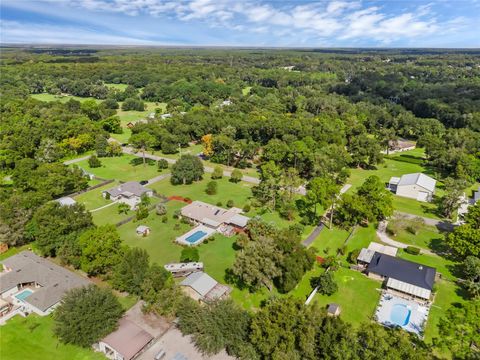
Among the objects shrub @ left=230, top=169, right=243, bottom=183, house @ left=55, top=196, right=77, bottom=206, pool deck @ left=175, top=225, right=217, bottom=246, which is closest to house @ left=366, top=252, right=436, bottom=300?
pool deck @ left=175, top=225, right=217, bottom=246

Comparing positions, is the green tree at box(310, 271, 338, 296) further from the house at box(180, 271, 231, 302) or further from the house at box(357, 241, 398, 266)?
the house at box(180, 271, 231, 302)

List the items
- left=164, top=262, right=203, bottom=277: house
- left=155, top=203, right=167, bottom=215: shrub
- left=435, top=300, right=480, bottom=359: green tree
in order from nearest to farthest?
left=435, top=300, right=480, bottom=359: green tree
left=164, top=262, right=203, bottom=277: house
left=155, top=203, right=167, bottom=215: shrub

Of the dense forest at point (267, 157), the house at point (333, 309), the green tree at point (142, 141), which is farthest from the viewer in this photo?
the green tree at point (142, 141)

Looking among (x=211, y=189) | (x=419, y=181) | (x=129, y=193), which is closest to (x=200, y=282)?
(x=211, y=189)

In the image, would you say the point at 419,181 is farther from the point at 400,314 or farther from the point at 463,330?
the point at 463,330

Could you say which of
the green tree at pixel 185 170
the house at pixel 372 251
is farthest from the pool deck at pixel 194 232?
the house at pixel 372 251

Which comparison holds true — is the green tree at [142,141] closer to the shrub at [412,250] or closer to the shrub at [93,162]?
the shrub at [93,162]

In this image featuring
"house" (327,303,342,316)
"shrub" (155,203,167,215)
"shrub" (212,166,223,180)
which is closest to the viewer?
"house" (327,303,342,316)
